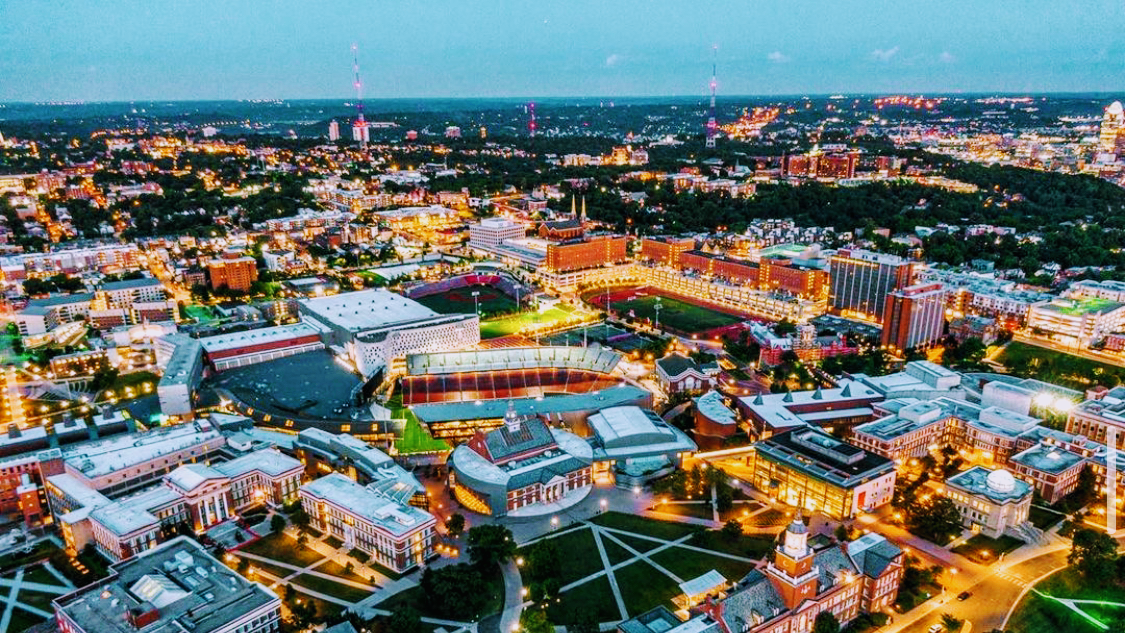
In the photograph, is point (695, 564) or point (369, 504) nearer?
point (695, 564)

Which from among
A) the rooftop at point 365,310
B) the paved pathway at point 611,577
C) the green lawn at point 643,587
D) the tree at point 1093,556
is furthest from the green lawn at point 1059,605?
the rooftop at point 365,310

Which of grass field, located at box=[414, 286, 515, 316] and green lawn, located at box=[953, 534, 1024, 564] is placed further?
grass field, located at box=[414, 286, 515, 316]

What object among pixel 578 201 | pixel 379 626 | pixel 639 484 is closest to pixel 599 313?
pixel 639 484

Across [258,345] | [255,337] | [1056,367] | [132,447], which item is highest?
[255,337]

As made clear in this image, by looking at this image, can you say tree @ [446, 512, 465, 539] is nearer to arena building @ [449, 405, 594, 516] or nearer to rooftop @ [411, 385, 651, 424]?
arena building @ [449, 405, 594, 516]

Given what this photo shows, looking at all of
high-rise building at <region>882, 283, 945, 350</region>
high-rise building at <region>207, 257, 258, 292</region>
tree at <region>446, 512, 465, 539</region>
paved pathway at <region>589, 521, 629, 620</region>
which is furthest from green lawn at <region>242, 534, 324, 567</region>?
high-rise building at <region>207, 257, 258, 292</region>

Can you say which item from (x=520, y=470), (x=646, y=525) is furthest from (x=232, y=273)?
(x=646, y=525)

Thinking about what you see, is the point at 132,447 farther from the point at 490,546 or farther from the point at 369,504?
the point at 490,546
